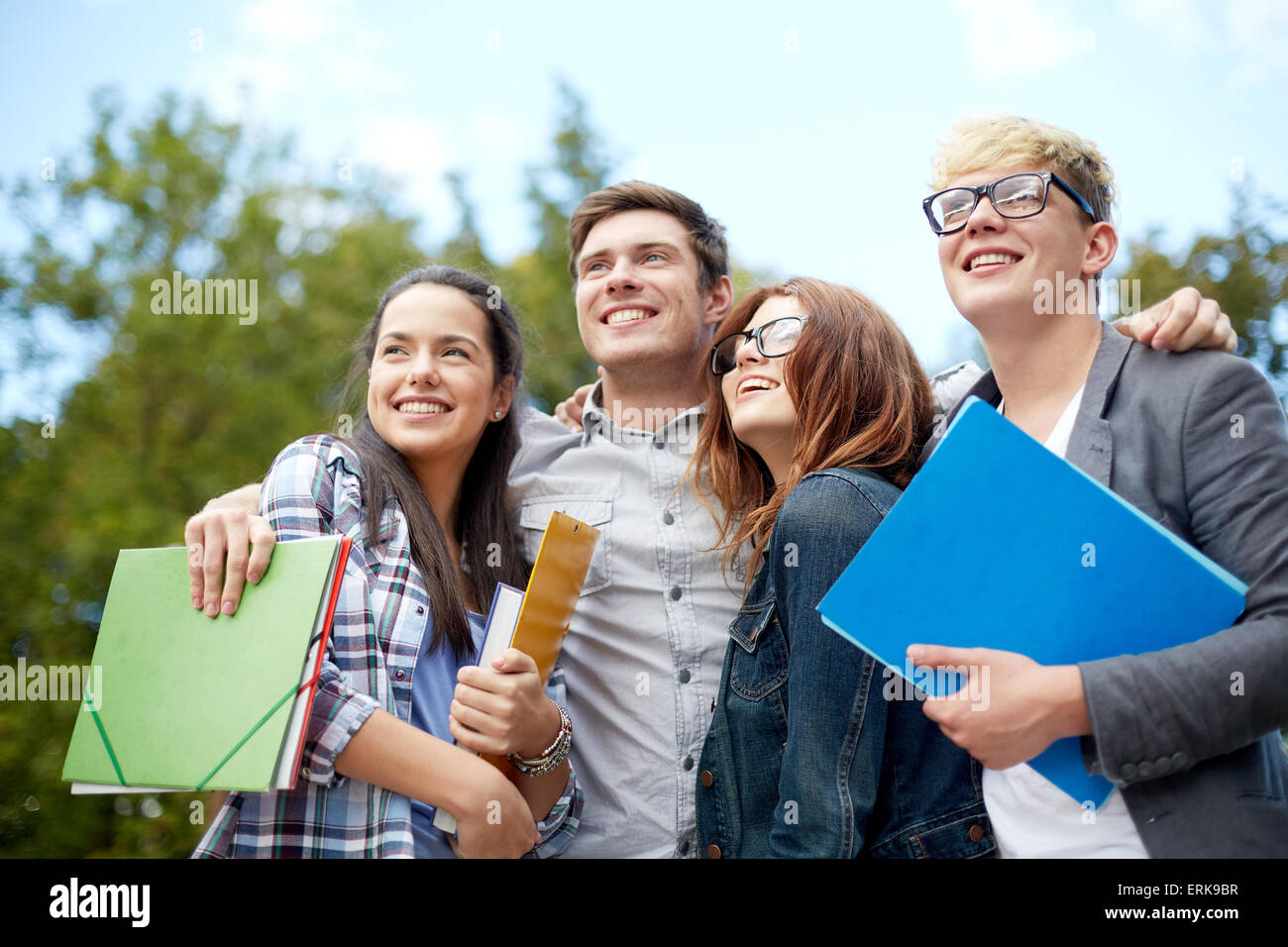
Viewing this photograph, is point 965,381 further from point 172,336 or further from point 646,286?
point 172,336

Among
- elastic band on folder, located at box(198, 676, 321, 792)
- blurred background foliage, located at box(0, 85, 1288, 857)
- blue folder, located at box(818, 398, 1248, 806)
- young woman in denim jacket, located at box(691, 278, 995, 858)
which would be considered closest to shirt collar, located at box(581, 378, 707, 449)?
young woman in denim jacket, located at box(691, 278, 995, 858)

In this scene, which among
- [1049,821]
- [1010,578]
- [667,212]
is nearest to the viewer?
[1010,578]

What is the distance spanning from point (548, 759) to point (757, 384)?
1.22 m

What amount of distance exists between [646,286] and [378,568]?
1.44 meters

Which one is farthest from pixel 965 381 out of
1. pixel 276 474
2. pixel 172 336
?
pixel 172 336

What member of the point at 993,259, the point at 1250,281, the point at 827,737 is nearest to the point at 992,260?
the point at 993,259

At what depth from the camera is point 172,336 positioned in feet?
46.3

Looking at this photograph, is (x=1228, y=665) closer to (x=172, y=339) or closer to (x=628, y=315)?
(x=628, y=315)

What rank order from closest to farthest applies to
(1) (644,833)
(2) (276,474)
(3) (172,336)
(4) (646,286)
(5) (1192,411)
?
(5) (1192,411) < (2) (276,474) < (1) (644,833) < (4) (646,286) < (3) (172,336)

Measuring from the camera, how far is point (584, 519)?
3.25m

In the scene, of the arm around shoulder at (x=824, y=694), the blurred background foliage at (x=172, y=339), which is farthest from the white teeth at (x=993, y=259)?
the blurred background foliage at (x=172, y=339)

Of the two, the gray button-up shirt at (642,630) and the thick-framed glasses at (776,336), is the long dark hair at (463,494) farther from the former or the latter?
the thick-framed glasses at (776,336)

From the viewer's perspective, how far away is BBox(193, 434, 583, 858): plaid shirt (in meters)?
2.34

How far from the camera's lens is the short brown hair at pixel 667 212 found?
3633 millimetres
